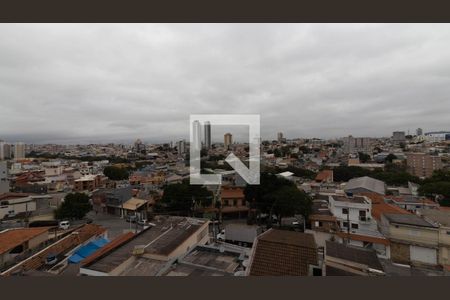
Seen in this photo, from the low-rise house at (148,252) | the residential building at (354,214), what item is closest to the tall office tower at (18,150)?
the low-rise house at (148,252)

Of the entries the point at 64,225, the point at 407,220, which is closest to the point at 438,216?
the point at 407,220

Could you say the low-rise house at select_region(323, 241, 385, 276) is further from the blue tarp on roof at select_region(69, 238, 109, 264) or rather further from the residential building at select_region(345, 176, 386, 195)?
the residential building at select_region(345, 176, 386, 195)

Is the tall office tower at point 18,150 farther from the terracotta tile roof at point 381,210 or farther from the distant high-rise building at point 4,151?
the terracotta tile roof at point 381,210

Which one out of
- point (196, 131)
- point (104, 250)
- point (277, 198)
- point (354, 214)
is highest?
point (196, 131)

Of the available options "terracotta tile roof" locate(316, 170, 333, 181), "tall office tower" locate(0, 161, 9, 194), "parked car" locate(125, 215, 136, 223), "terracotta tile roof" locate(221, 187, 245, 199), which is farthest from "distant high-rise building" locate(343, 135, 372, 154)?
"tall office tower" locate(0, 161, 9, 194)

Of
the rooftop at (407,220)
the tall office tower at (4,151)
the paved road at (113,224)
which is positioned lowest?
the paved road at (113,224)

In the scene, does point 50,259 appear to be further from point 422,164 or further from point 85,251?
point 422,164
